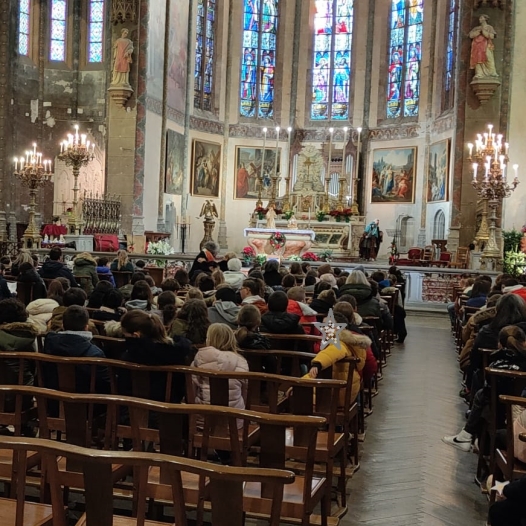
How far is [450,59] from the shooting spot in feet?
78.9

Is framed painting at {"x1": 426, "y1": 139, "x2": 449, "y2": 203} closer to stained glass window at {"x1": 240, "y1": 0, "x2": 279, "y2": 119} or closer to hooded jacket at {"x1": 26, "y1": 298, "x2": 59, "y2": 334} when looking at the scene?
stained glass window at {"x1": 240, "y1": 0, "x2": 279, "y2": 119}

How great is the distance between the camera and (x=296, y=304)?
22.8ft

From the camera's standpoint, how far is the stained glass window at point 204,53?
26852mm

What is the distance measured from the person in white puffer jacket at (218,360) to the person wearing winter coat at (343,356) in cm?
49

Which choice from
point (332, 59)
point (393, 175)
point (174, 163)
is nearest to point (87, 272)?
point (174, 163)

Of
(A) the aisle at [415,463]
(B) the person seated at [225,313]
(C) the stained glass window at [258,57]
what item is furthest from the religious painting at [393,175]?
(B) the person seated at [225,313]

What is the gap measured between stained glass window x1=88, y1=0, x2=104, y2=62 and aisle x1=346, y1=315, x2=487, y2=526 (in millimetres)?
18220

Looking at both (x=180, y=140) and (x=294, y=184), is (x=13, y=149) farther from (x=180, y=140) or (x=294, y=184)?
(x=294, y=184)

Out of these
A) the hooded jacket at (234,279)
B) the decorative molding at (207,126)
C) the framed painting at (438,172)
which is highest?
the decorative molding at (207,126)

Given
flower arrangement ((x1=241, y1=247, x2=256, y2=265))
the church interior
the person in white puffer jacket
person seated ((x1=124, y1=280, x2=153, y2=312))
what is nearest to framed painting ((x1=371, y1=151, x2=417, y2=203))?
the church interior

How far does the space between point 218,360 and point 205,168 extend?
74.9 ft

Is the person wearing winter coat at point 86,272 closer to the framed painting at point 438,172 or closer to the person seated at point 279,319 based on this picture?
the person seated at point 279,319

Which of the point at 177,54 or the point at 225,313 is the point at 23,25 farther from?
the point at 225,313

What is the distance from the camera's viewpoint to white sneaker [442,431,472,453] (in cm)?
569
